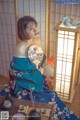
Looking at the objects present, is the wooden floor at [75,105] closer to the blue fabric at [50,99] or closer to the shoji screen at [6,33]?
the blue fabric at [50,99]

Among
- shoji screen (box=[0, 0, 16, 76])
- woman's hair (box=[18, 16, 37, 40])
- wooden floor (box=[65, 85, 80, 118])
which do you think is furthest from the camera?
shoji screen (box=[0, 0, 16, 76])

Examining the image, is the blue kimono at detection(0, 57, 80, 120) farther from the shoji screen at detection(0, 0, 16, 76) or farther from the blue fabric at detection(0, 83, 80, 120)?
the shoji screen at detection(0, 0, 16, 76)

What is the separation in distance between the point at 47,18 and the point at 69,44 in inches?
26.1

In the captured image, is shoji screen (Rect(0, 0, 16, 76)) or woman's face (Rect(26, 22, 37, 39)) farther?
shoji screen (Rect(0, 0, 16, 76))

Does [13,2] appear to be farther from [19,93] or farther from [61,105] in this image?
[61,105]

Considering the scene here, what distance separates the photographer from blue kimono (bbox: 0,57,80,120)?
2.72 meters

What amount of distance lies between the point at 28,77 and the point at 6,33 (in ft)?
3.13

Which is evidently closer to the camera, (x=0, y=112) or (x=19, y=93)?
(x=0, y=112)

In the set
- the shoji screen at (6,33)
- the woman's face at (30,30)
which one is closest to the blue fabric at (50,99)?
the woman's face at (30,30)

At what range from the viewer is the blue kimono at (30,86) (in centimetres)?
272

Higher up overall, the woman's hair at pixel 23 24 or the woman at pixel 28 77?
the woman's hair at pixel 23 24

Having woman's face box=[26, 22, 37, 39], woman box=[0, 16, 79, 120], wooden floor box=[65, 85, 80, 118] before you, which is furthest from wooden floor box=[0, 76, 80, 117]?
woman's face box=[26, 22, 37, 39]

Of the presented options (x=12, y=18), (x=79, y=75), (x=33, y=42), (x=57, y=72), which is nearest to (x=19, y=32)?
(x=33, y=42)

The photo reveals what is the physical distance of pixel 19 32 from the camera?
2.72 m
